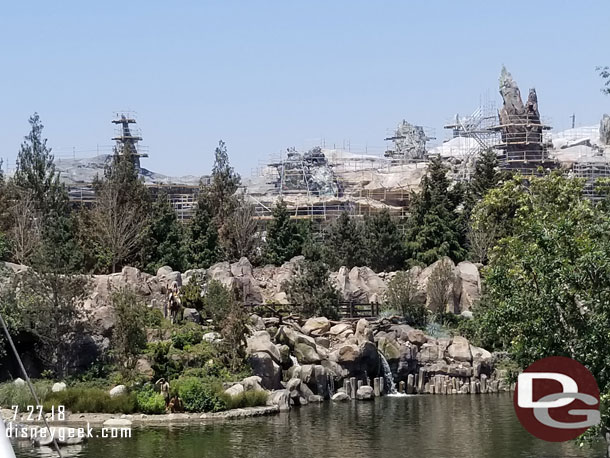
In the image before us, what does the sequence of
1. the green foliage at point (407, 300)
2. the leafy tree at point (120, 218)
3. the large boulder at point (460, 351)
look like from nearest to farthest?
the large boulder at point (460, 351) → the green foliage at point (407, 300) → the leafy tree at point (120, 218)

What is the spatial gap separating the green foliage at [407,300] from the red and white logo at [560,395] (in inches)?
620

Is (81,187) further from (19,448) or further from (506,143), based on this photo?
(19,448)

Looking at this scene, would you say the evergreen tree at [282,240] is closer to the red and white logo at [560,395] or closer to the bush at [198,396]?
the bush at [198,396]

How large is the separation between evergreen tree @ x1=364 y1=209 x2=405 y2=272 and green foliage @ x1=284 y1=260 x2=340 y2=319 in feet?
40.8

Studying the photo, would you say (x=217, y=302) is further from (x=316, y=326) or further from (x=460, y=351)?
(x=460, y=351)

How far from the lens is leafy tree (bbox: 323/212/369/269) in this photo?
4969 centimetres

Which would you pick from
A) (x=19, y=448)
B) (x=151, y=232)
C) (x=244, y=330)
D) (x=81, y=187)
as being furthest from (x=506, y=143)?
(x=19, y=448)

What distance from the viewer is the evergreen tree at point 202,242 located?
46.7m

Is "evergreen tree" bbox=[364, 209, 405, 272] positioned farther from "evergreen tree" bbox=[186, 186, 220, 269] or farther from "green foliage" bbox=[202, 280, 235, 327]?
"green foliage" bbox=[202, 280, 235, 327]

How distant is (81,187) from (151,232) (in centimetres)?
3271

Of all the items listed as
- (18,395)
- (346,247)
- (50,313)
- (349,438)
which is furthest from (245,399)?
(346,247)

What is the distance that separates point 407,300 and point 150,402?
48.0ft

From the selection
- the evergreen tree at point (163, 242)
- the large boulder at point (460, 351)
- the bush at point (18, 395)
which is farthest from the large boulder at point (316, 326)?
the evergreen tree at point (163, 242)

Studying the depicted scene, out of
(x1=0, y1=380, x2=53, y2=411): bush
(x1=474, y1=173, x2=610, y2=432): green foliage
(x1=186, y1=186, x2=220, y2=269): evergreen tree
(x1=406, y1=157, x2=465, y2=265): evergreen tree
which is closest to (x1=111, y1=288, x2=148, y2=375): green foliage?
(x1=0, y1=380, x2=53, y2=411): bush
